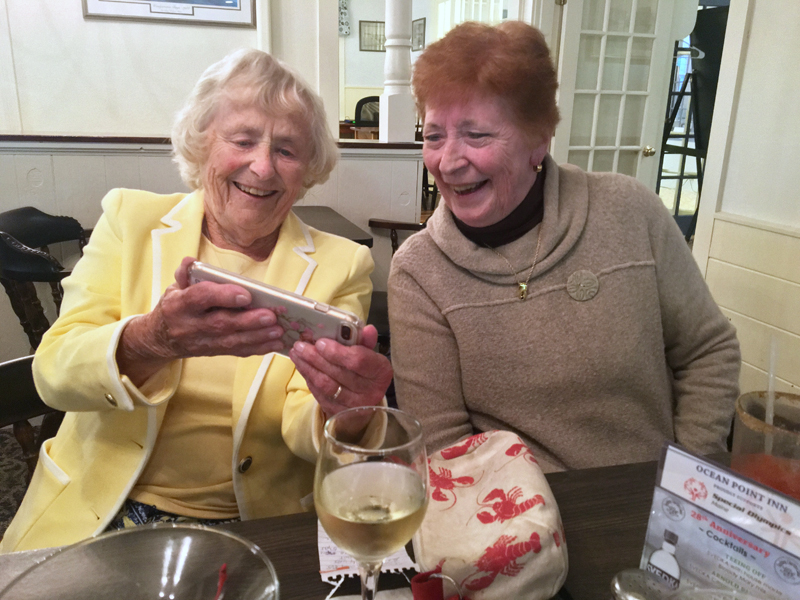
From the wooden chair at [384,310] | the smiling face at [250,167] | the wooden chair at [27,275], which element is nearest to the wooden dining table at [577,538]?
the smiling face at [250,167]

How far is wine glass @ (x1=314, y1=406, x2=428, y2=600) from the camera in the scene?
526mm

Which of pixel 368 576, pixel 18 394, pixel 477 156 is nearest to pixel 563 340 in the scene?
pixel 477 156

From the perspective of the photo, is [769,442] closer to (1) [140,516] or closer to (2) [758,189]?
(1) [140,516]

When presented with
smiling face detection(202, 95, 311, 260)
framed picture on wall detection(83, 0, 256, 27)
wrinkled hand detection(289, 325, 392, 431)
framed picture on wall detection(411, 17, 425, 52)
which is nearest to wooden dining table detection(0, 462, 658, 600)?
wrinkled hand detection(289, 325, 392, 431)

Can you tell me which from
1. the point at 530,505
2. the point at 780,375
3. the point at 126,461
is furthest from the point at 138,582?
the point at 780,375

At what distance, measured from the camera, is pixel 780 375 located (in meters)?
2.61

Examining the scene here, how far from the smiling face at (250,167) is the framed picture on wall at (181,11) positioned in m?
2.61

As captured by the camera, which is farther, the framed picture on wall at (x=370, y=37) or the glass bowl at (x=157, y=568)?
the framed picture on wall at (x=370, y=37)

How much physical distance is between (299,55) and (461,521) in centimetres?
326

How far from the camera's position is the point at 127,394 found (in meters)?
1.00

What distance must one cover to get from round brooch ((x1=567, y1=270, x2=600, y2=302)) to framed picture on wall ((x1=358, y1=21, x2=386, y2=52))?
8.81 meters

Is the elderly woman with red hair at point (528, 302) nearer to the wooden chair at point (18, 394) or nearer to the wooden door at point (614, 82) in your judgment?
the wooden chair at point (18, 394)

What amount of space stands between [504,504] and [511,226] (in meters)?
0.69

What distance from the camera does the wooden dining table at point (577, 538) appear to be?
694 millimetres
